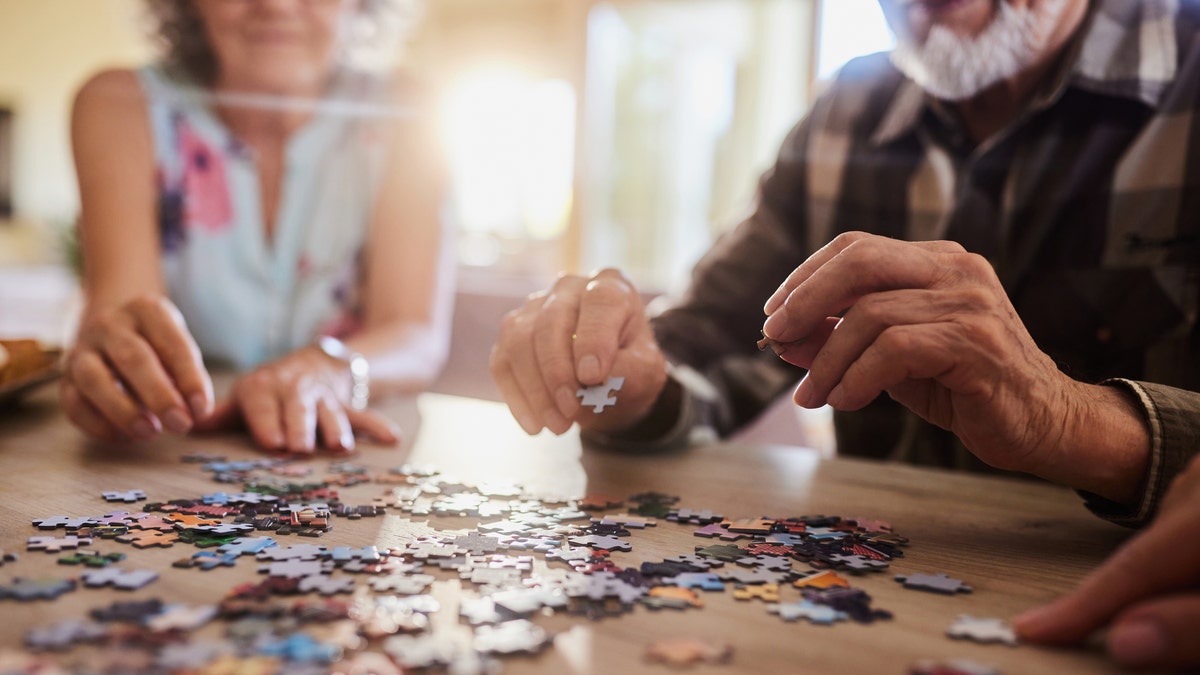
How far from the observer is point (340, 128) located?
7.42 feet

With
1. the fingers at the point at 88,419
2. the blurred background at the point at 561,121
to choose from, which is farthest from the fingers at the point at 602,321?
the blurred background at the point at 561,121

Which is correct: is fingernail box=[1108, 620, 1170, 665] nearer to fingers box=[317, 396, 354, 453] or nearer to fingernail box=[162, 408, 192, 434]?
fingers box=[317, 396, 354, 453]

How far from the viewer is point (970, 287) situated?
2.94ft

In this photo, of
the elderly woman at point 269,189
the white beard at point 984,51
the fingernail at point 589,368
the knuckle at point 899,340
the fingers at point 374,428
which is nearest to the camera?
the knuckle at point 899,340

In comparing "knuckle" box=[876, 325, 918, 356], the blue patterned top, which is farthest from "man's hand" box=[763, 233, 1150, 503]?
the blue patterned top

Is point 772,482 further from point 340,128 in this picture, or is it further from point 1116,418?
point 340,128

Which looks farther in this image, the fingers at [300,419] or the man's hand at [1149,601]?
the fingers at [300,419]

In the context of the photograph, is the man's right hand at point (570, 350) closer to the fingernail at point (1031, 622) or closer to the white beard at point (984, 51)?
the fingernail at point (1031, 622)

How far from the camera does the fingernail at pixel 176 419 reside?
1.24 meters

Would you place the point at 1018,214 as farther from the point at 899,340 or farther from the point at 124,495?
the point at 124,495

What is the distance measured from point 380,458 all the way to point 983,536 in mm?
812

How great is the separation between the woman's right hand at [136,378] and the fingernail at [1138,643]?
1164 mm

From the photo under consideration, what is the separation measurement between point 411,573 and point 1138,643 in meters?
0.57

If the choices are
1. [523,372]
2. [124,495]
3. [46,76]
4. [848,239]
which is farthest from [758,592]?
[46,76]
